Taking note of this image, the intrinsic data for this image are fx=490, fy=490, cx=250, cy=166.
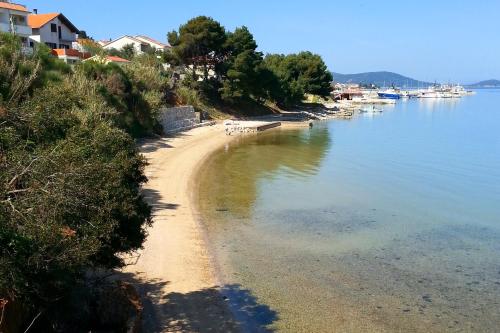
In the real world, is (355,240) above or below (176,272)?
below

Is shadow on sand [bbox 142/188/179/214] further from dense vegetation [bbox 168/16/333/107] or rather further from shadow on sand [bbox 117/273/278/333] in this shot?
dense vegetation [bbox 168/16/333/107]

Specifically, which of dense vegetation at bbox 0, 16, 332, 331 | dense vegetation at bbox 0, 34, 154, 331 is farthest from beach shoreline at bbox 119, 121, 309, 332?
dense vegetation at bbox 0, 34, 154, 331

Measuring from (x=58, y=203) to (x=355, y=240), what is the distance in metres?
13.7

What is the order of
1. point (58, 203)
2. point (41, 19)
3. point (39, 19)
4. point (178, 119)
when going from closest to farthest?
point (58, 203), point (178, 119), point (41, 19), point (39, 19)

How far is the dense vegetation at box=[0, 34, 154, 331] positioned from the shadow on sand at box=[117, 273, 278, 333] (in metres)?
2.26

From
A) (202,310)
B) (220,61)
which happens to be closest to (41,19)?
(220,61)

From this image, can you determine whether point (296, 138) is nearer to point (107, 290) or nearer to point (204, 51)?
point (204, 51)

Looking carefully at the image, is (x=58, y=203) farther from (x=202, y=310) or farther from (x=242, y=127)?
(x=242, y=127)

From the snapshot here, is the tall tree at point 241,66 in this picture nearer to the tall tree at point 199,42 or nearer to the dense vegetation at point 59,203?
the tall tree at point 199,42

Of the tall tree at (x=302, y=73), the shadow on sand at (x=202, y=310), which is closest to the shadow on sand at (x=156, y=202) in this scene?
the shadow on sand at (x=202, y=310)

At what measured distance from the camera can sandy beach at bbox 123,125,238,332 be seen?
11.2m

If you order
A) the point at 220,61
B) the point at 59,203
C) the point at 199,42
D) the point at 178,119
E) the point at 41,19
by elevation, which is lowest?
the point at 59,203

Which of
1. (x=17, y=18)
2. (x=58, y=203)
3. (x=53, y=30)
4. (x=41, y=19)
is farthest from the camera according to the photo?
(x=53, y=30)

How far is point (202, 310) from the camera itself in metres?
11.8
